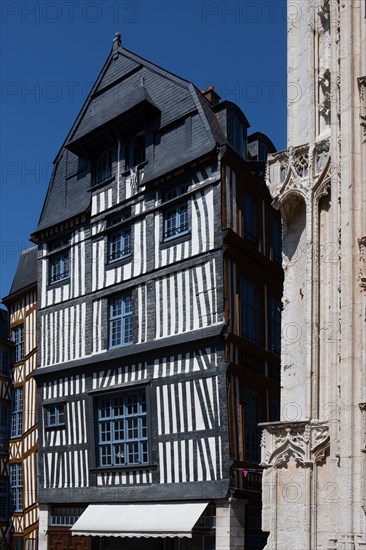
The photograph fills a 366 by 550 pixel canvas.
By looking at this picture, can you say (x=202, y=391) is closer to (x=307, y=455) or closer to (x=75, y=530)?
(x=75, y=530)

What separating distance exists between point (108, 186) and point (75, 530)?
320 inches

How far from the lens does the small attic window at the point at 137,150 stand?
2061 centimetres

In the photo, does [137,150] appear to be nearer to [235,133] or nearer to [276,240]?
[235,133]

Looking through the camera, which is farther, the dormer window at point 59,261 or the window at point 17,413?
the window at point 17,413

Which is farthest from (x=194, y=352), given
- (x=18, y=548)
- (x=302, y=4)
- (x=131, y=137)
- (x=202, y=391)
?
(x=18, y=548)

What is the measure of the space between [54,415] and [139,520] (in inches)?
176

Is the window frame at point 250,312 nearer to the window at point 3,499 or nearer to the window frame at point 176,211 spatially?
the window frame at point 176,211

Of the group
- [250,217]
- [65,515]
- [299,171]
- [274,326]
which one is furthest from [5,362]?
[299,171]

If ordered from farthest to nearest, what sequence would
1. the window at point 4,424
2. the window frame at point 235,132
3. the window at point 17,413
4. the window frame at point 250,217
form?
the window at point 4,424 < the window at point 17,413 < the window frame at point 235,132 < the window frame at point 250,217

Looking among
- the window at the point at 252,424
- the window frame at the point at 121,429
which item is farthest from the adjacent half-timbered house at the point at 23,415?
the window at the point at 252,424

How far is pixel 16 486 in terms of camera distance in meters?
25.4

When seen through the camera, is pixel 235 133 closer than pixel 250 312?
No

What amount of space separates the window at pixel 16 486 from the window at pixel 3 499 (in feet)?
1.08

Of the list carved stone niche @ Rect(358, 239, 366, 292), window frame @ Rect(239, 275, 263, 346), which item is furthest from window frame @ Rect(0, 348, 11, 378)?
carved stone niche @ Rect(358, 239, 366, 292)
